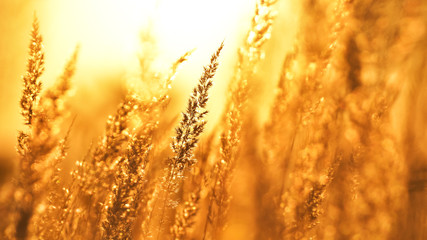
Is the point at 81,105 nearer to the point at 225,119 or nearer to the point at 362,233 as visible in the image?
the point at 225,119

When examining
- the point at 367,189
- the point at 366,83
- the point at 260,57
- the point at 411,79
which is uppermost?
the point at 411,79

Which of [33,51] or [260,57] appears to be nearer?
[33,51]

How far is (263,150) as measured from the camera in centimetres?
217

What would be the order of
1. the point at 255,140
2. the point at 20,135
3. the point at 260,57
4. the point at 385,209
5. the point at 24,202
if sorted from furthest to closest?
the point at 255,140 < the point at 385,209 < the point at 260,57 < the point at 20,135 < the point at 24,202

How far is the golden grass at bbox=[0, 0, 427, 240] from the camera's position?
52.9 inches

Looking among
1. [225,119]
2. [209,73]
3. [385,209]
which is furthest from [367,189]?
[209,73]

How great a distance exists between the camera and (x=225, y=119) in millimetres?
1756

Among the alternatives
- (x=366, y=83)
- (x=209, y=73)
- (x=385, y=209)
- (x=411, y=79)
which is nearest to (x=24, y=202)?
(x=209, y=73)

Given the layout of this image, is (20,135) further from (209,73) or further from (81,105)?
(81,105)

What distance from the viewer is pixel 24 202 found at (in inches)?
46.5

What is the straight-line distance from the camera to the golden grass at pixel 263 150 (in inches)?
52.9

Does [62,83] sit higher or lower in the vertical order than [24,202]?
higher

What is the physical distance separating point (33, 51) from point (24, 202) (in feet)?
1.82

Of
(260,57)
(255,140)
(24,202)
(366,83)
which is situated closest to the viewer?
(24,202)
